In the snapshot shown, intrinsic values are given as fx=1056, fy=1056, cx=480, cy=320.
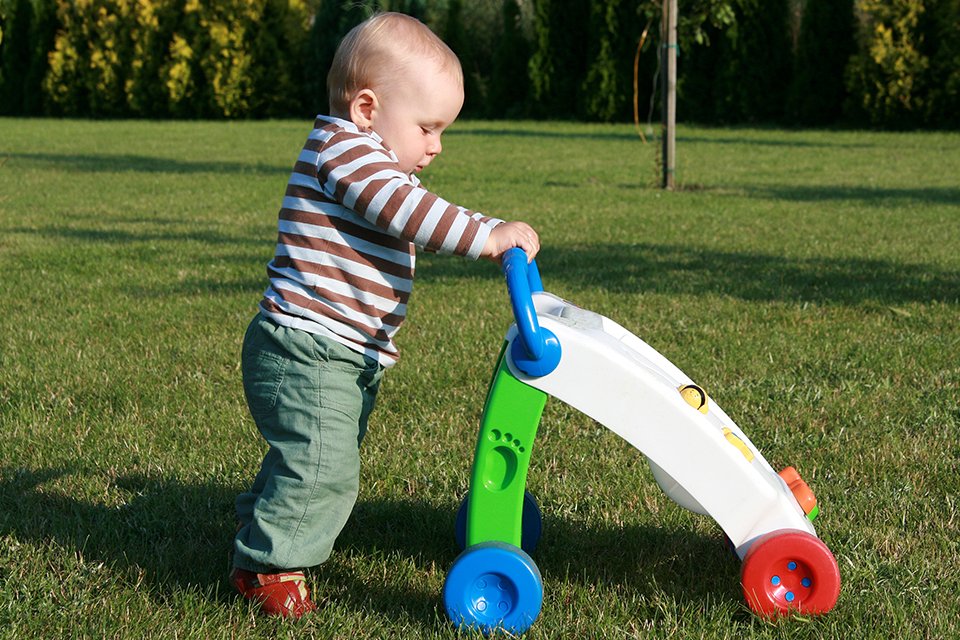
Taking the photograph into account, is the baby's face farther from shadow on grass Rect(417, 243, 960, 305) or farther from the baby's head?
shadow on grass Rect(417, 243, 960, 305)

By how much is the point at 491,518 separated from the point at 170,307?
146 inches

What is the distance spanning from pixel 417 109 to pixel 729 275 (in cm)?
446

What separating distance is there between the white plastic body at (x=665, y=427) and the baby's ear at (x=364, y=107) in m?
0.57

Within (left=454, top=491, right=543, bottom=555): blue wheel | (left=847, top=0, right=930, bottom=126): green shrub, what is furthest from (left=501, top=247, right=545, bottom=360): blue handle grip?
(left=847, top=0, right=930, bottom=126): green shrub

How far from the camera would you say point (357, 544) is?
2.80 metres

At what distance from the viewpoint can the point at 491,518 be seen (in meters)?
2.29

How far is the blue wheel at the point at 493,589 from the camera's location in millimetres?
2244

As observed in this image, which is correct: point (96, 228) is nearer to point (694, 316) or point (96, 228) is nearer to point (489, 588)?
point (694, 316)

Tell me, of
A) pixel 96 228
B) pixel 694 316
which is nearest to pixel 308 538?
pixel 694 316

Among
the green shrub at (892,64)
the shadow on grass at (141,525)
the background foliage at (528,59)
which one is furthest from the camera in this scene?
the background foliage at (528,59)

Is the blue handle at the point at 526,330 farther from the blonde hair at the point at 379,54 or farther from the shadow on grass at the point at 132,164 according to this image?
the shadow on grass at the point at 132,164

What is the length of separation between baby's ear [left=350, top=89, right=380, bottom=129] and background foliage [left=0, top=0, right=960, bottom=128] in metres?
16.6

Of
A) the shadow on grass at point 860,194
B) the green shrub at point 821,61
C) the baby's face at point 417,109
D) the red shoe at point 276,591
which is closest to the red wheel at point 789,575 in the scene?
the red shoe at point 276,591

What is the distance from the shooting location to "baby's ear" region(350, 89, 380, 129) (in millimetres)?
2334
